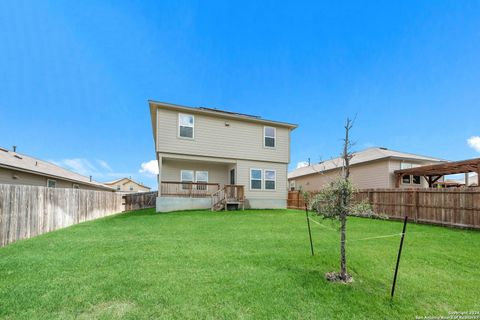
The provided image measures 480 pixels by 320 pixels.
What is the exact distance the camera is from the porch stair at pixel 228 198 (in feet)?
43.5

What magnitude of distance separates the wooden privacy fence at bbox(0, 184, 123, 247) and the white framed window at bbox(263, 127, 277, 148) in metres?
10.8

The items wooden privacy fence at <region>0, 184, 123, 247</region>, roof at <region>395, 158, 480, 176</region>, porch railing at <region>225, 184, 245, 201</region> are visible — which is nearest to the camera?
wooden privacy fence at <region>0, 184, 123, 247</region>

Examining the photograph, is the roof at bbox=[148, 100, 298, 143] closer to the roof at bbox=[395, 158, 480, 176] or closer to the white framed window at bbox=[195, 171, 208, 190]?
the white framed window at bbox=[195, 171, 208, 190]

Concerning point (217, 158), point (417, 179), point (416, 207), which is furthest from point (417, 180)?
point (217, 158)

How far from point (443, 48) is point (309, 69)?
6.77m

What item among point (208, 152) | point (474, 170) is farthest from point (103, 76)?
point (474, 170)

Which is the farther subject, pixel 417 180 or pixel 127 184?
pixel 127 184

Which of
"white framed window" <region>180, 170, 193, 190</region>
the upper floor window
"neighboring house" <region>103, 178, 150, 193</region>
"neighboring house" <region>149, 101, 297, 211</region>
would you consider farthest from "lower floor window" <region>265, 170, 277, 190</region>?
"neighboring house" <region>103, 178, 150, 193</region>

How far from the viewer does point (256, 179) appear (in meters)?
15.0

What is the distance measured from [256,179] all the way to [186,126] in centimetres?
559

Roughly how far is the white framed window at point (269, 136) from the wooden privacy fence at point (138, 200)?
1246 centimetres

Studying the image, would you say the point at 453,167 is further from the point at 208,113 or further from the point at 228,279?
the point at 228,279

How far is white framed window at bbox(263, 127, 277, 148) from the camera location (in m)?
15.3

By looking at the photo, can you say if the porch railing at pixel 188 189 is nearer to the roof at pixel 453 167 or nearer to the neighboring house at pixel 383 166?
the neighboring house at pixel 383 166
